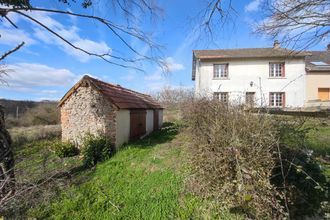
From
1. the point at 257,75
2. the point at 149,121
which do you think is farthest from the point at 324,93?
the point at 149,121

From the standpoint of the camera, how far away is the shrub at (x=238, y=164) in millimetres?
4836

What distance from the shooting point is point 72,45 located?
19.2 feet

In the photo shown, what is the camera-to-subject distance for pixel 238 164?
4887 millimetres

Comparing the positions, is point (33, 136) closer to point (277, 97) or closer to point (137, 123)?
point (137, 123)

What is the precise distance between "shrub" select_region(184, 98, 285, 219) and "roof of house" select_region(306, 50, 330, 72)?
912 inches

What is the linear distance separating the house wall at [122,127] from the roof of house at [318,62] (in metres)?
20.4

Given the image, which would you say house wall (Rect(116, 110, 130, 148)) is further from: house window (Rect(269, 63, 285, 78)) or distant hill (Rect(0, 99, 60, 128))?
house window (Rect(269, 63, 285, 78))

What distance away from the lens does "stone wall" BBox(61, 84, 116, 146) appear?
10992mm

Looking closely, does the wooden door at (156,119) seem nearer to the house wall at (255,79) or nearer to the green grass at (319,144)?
the house wall at (255,79)

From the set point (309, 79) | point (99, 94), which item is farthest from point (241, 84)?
point (99, 94)

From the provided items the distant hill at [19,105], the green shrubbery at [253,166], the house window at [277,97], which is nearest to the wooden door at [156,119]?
the distant hill at [19,105]

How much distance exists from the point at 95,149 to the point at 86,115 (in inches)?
77.3

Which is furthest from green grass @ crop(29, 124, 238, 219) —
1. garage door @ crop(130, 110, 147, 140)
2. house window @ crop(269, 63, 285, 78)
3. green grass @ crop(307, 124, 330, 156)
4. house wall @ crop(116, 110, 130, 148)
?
house window @ crop(269, 63, 285, 78)

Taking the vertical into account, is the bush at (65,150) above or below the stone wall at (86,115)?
below
